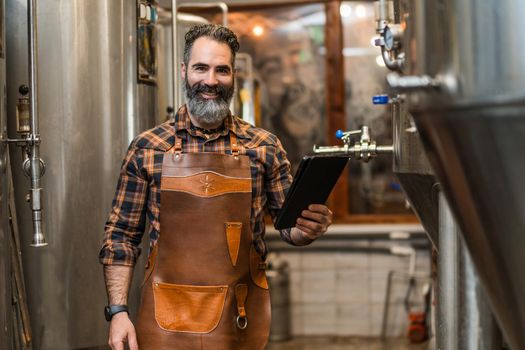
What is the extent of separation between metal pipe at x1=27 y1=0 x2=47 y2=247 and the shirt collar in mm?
394

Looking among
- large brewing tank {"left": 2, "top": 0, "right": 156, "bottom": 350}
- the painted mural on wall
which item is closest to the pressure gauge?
large brewing tank {"left": 2, "top": 0, "right": 156, "bottom": 350}

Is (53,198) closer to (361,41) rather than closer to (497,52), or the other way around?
(497,52)

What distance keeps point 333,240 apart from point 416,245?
51cm

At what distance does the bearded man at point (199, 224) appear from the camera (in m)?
2.06

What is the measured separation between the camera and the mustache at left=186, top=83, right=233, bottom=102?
2.10m

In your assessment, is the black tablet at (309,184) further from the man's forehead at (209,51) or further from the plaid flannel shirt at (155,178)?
the man's forehead at (209,51)

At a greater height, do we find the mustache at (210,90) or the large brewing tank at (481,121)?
the mustache at (210,90)

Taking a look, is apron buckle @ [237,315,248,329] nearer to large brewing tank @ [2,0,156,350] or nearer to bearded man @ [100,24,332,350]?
bearded man @ [100,24,332,350]

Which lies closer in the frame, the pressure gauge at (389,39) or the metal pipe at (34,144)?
the pressure gauge at (389,39)

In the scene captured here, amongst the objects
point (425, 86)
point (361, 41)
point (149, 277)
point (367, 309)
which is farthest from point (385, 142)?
point (425, 86)

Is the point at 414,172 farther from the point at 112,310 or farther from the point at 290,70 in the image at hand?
the point at 290,70

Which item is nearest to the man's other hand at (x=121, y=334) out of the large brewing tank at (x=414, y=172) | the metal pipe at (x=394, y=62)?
the large brewing tank at (x=414, y=172)

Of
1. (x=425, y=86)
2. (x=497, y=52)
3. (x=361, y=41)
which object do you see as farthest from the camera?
(x=361, y=41)

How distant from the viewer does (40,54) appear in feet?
8.52
